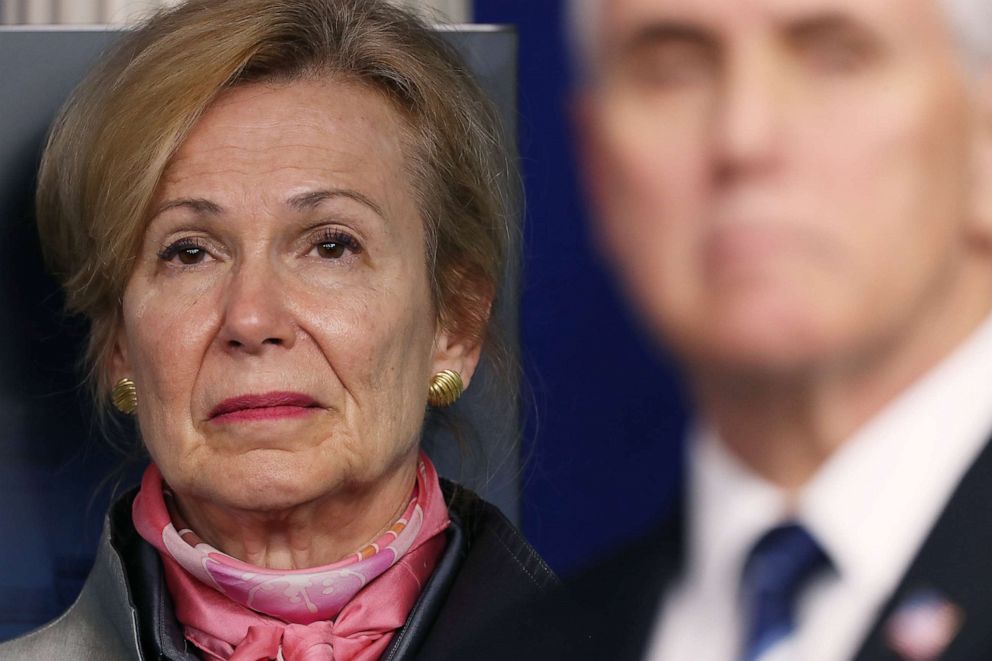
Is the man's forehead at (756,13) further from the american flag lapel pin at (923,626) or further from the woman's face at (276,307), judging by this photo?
the woman's face at (276,307)

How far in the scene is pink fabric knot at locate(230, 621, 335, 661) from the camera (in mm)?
1648

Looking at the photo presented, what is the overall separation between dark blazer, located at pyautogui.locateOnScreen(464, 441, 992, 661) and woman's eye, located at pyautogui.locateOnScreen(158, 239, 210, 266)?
3.01 feet

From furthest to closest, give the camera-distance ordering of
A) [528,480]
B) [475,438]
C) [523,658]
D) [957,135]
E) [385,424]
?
[475,438], [528,480], [385,424], [523,658], [957,135]

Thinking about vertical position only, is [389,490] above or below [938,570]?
below

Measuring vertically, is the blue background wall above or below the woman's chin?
above

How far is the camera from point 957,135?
0.57m

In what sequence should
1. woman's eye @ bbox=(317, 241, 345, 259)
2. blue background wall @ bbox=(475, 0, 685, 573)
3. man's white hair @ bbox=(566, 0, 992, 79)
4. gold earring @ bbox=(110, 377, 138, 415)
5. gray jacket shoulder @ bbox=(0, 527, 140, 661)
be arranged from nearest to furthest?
1. man's white hair @ bbox=(566, 0, 992, 79)
2. blue background wall @ bbox=(475, 0, 685, 573)
3. woman's eye @ bbox=(317, 241, 345, 259)
4. gray jacket shoulder @ bbox=(0, 527, 140, 661)
5. gold earring @ bbox=(110, 377, 138, 415)

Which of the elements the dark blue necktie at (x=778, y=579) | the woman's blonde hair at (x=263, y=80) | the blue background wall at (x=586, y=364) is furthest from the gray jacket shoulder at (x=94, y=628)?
the dark blue necktie at (x=778, y=579)

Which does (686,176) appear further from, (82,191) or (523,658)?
(82,191)

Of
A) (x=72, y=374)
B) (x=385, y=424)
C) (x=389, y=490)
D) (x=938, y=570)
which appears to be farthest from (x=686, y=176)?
(x=72, y=374)

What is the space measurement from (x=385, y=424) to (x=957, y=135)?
1.15 meters

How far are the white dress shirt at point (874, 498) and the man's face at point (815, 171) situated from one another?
0.11 feet

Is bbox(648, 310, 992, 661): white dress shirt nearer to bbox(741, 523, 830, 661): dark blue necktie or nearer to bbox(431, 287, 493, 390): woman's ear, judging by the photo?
bbox(741, 523, 830, 661): dark blue necktie

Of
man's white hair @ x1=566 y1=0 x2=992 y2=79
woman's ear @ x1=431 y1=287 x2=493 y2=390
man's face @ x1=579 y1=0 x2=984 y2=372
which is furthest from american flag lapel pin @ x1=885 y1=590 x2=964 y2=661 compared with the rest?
woman's ear @ x1=431 y1=287 x2=493 y2=390
